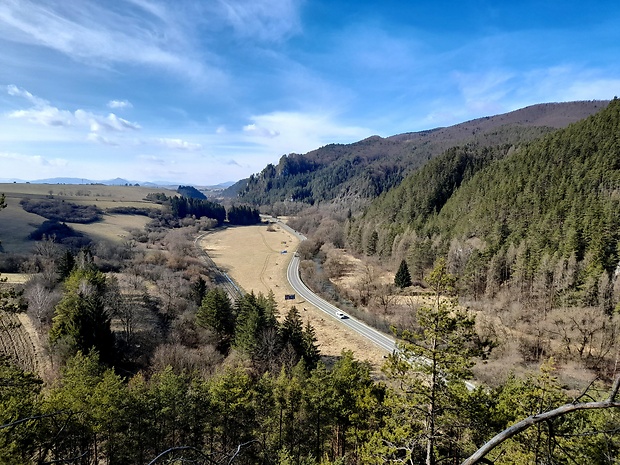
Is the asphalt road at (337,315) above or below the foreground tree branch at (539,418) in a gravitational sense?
below

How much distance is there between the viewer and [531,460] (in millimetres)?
14078

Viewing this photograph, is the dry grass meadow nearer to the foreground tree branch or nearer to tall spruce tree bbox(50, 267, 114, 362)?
tall spruce tree bbox(50, 267, 114, 362)

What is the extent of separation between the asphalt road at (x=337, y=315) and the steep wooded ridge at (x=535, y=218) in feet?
67.3

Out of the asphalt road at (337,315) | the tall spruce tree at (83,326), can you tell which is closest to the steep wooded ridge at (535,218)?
the asphalt road at (337,315)

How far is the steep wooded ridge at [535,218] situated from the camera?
5184cm

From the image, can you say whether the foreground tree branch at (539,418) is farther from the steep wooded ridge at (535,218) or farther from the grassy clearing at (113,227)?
the grassy clearing at (113,227)

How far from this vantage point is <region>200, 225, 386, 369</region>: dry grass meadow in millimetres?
47109

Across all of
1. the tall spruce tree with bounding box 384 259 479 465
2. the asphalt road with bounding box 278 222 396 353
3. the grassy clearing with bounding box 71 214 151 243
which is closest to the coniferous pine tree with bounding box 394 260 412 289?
the asphalt road with bounding box 278 222 396 353

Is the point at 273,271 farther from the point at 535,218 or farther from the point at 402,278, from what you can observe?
the point at 535,218

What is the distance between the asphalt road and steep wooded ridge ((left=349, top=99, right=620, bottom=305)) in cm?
2051

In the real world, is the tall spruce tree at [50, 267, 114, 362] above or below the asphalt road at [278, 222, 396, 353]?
above

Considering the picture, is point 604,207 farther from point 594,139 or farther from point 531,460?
point 531,460

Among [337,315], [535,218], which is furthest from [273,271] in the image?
[535,218]

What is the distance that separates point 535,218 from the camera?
68250 mm
